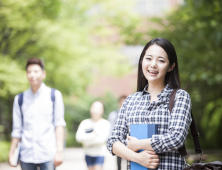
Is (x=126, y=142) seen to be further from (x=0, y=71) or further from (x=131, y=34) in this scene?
(x=0, y=71)

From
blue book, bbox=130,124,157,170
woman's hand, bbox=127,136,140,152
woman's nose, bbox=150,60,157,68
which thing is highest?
woman's nose, bbox=150,60,157,68

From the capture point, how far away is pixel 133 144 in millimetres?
2225

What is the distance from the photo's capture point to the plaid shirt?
2096mm

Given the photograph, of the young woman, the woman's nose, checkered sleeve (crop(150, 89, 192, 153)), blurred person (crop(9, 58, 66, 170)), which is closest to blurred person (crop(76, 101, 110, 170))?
blurred person (crop(9, 58, 66, 170))

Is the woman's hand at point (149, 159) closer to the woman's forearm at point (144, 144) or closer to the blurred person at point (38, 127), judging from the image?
the woman's forearm at point (144, 144)

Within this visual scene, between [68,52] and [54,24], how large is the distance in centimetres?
134

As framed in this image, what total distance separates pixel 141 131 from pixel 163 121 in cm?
16

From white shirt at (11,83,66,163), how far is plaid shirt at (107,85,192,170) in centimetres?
153

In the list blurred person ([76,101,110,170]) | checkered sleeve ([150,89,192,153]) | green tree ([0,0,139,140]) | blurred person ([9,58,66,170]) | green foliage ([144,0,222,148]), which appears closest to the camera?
checkered sleeve ([150,89,192,153])

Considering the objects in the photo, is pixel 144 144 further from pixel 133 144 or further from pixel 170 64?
pixel 170 64

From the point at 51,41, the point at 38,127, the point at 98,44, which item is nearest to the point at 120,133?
the point at 38,127

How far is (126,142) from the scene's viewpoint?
94.0 inches

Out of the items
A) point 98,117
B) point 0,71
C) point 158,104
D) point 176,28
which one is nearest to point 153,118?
point 158,104

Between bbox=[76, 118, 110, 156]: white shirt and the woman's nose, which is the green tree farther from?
the woman's nose
